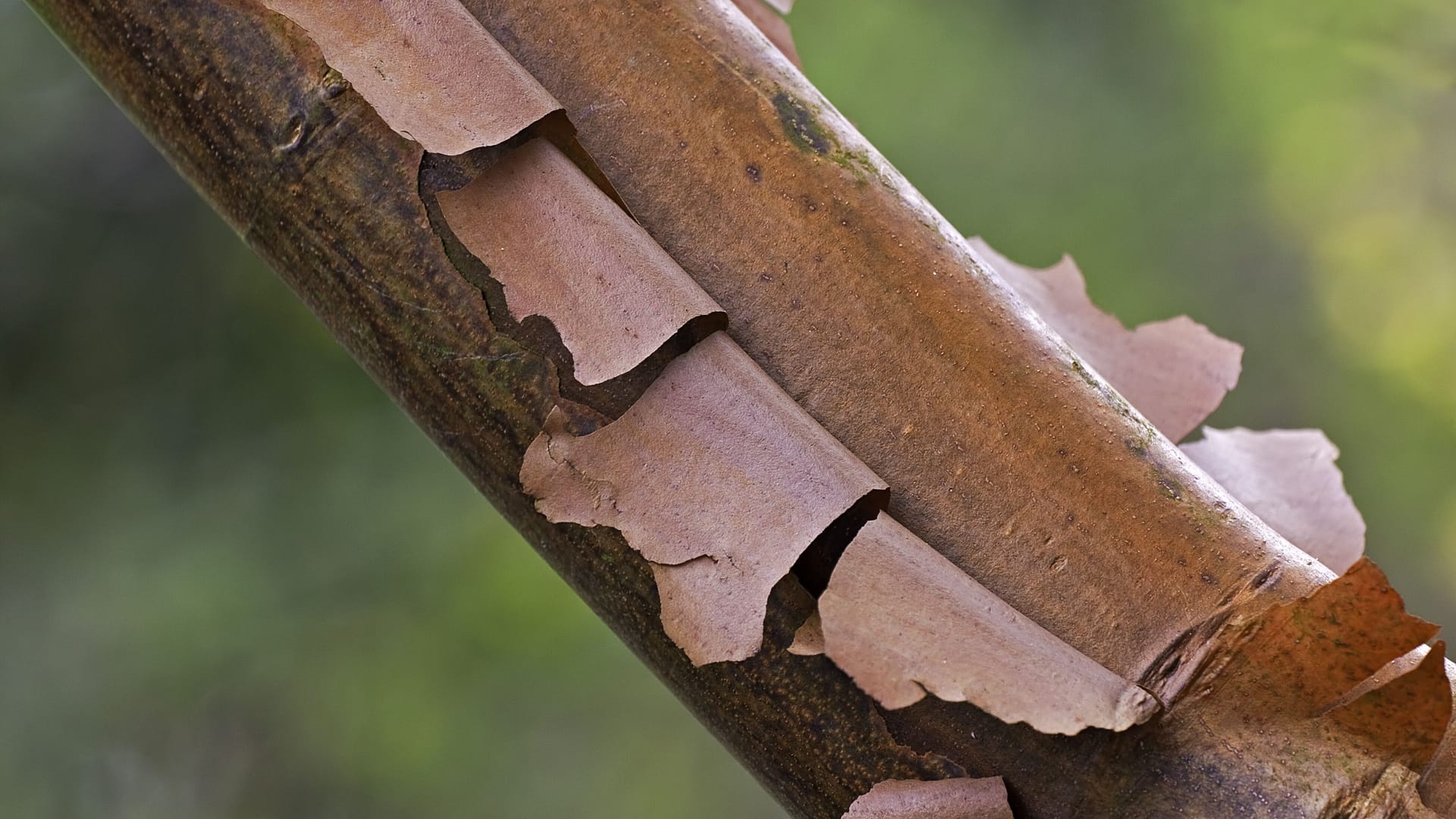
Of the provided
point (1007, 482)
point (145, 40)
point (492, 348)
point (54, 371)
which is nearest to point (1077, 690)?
point (1007, 482)

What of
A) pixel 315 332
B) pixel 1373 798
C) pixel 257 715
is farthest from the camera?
pixel 315 332

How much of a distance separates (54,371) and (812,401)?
145 cm

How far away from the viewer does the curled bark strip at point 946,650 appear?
0.29 metres

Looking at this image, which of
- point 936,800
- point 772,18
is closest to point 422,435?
point 772,18

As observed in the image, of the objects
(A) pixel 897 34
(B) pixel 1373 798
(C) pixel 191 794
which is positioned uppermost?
(A) pixel 897 34

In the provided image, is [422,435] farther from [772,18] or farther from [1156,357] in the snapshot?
[1156,357]

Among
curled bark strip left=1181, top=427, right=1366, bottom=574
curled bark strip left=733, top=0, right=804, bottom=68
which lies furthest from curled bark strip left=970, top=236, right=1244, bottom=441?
curled bark strip left=733, top=0, right=804, bottom=68

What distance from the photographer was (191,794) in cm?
141

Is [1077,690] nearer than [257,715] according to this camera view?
Yes

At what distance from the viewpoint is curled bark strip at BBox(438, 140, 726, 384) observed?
1.05 ft

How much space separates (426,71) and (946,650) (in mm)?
228

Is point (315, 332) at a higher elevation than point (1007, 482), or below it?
higher

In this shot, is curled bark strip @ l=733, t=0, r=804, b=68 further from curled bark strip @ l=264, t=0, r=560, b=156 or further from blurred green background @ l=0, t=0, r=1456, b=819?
blurred green background @ l=0, t=0, r=1456, b=819

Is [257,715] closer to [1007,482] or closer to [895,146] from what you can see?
[895,146]
